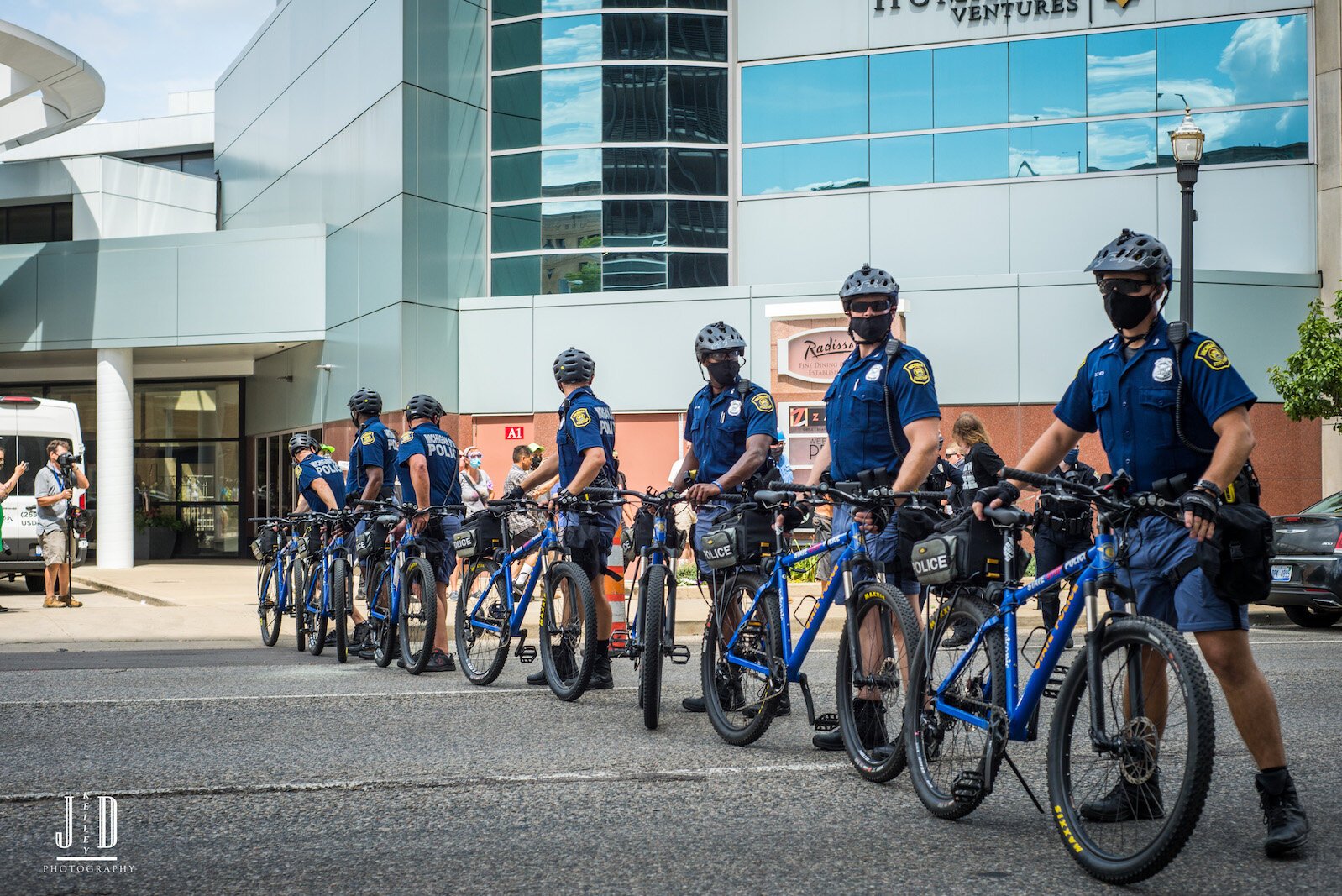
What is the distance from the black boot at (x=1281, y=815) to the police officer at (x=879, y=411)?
1.79 meters

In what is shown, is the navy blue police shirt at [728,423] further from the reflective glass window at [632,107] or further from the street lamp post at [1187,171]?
the reflective glass window at [632,107]

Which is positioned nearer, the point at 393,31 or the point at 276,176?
the point at 393,31

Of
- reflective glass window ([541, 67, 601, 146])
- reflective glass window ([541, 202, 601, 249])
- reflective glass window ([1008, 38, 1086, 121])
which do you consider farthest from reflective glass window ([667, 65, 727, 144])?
reflective glass window ([1008, 38, 1086, 121])

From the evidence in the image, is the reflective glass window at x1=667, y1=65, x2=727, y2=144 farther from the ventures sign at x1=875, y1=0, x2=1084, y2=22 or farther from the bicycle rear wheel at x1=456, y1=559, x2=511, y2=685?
the bicycle rear wheel at x1=456, y1=559, x2=511, y2=685

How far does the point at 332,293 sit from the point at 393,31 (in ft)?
17.0

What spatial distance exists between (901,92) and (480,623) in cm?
1837

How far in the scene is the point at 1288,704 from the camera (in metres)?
7.83

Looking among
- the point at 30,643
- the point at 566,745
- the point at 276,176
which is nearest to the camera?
the point at 566,745

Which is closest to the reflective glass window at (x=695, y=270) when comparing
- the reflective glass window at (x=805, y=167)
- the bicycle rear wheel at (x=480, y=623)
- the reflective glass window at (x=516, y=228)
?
the reflective glass window at (x=805, y=167)

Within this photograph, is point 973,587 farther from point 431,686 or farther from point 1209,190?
point 1209,190

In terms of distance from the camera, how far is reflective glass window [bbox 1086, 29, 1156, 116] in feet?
78.6

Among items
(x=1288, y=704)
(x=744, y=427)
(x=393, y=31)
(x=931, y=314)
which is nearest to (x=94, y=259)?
(x=393, y=31)

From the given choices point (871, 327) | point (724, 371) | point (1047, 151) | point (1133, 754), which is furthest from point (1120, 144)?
point (1133, 754)

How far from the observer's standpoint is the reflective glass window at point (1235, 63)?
23750mm
